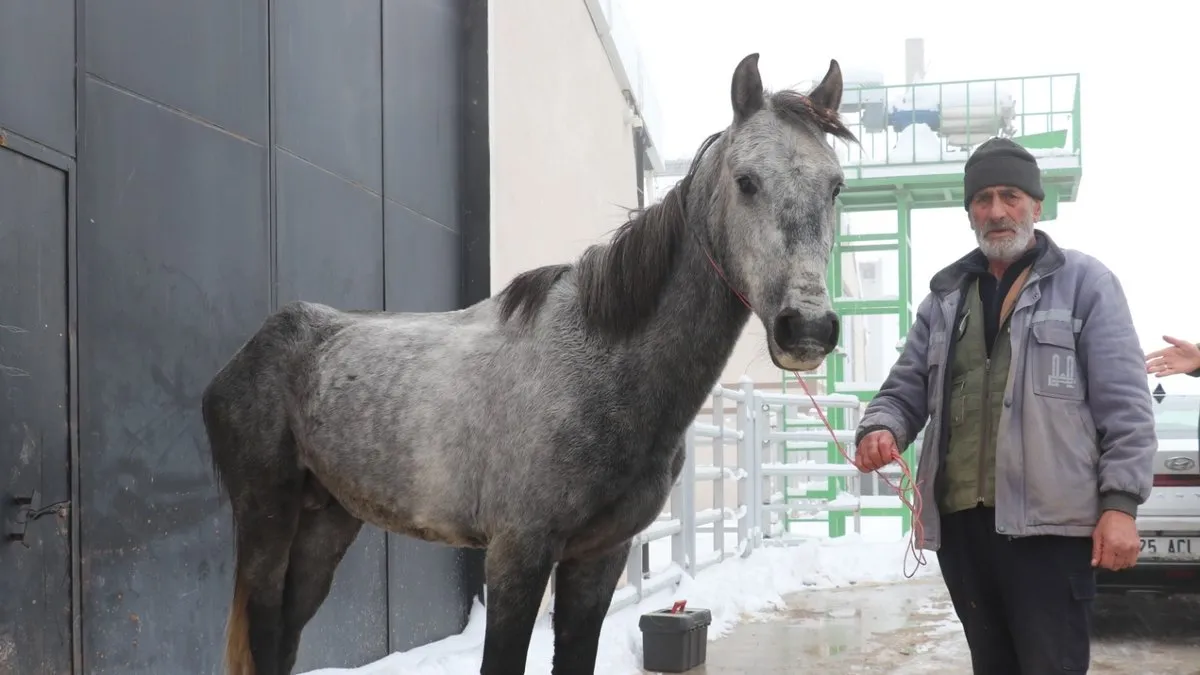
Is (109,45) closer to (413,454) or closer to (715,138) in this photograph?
(413,454)

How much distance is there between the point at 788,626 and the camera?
6.62 m

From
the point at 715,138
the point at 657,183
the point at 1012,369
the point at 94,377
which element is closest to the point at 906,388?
the point at 1012,369

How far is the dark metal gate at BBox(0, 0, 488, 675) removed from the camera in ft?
10.1

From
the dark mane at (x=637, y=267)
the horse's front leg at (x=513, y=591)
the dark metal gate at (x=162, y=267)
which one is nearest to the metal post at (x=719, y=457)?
the dark metal gate at (x=162, y=267)

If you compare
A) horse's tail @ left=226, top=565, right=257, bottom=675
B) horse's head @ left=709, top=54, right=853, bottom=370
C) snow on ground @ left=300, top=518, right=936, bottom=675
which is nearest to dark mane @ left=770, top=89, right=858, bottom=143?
horse's head @ left=709, top=54, right=853, bottom=370

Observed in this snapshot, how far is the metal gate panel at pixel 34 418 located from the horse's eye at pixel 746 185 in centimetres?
198

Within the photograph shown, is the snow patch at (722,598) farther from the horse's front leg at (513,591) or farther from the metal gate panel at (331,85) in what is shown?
the metal gate panel at (331,85)

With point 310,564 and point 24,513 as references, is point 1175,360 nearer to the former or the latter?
point 310,564

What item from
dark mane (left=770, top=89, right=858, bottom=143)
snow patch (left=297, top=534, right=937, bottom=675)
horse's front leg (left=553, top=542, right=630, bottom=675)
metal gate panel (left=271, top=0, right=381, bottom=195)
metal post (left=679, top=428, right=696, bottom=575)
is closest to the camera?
dark mane (left=770, top=89, right=858, bottom=143)

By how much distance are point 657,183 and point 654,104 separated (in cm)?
196

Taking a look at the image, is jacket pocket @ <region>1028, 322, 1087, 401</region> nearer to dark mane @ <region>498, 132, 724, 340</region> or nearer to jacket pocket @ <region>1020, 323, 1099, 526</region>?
jacket pocket @ <region>1020, 323, 1099, 526</region>

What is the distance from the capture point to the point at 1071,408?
97.2 inches

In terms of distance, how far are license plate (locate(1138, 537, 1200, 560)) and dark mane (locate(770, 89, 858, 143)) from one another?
161 inches

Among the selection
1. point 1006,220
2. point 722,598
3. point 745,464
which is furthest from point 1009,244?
point 745,464
